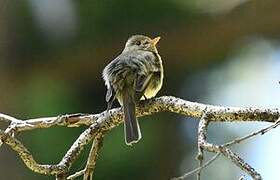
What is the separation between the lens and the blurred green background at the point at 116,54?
5762 millimetres

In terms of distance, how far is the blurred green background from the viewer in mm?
5762

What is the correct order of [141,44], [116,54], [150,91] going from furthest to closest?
1. [116,54]
2. [141,44]
3. [150,91]

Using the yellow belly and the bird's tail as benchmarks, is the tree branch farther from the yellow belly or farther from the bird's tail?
the yellow belly

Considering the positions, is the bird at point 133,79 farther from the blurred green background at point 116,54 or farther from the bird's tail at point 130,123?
the blurred green background at point 116,54

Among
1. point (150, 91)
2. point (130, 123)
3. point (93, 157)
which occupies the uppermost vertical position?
point (150, 91)

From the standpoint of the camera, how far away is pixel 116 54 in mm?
6016

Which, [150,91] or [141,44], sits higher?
[141,44]

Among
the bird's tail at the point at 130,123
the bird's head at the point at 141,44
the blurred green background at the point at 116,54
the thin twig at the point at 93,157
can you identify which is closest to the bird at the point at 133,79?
the bird's tail at the point at 130,123

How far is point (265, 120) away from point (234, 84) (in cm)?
432

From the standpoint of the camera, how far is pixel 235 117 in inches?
92.6

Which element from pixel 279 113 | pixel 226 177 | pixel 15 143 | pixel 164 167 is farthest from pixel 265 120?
pixel 164 167

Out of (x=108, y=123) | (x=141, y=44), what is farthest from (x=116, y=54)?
(x=108, y=123)

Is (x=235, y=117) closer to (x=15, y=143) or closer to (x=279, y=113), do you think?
(x=279, y=113)

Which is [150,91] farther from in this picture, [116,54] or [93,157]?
[116,54]
